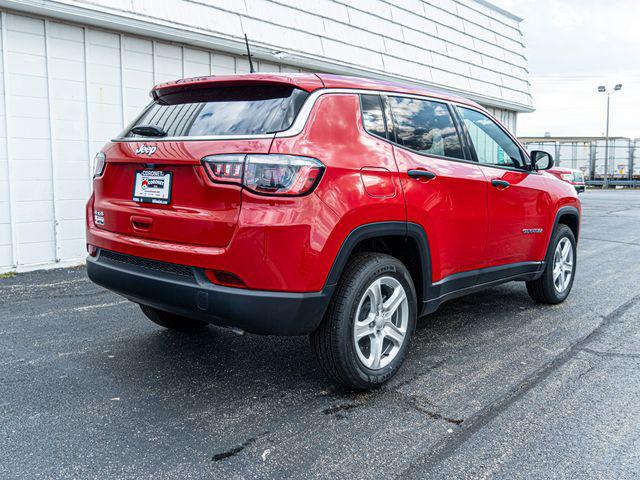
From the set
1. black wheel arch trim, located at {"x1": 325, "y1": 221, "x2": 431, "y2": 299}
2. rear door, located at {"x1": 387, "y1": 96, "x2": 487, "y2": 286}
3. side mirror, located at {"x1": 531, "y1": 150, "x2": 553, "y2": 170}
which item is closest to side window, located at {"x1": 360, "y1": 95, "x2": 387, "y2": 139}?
rear door, located at {"x1": 387, "y1": 96, "x2": 487, "y2": 286}

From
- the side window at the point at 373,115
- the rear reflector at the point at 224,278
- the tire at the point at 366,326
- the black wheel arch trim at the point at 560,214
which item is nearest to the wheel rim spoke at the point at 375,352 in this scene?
the tire at the point at 366,326

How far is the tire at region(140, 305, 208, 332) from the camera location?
13.8ft

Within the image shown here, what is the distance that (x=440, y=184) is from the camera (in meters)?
3.68

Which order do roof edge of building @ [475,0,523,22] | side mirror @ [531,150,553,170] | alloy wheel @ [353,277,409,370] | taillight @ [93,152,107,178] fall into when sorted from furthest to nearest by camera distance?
1. roof edge of building @ [475,0,523,22]
2. side mirror @ [531,150,553,170]
3. taillight @ [93,152,107,178]
4. alloy wheel @ [353,277,409,370]

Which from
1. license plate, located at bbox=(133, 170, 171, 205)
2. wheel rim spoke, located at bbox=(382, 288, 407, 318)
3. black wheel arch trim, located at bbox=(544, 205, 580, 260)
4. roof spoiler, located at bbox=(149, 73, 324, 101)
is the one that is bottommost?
wheel rim spoke, located at bbox=(382, 288, 407, 318)

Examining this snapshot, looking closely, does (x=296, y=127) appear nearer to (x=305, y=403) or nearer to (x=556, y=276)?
(x=305, y=403)

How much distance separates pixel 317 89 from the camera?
10.1 feet

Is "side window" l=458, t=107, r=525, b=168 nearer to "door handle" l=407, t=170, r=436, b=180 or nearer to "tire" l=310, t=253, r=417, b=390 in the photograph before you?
"door handle" l=407, t=170, r=436, b=180

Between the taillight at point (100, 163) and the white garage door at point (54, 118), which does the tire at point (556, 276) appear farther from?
the white garage door at point (54, 118)

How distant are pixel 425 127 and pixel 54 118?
5.20m

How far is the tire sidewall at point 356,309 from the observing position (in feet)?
10.1

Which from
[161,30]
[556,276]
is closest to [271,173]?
[556,276]

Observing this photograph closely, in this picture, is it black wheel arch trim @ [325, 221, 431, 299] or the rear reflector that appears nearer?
the rear reflector

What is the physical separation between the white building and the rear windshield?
4246 millimetres
